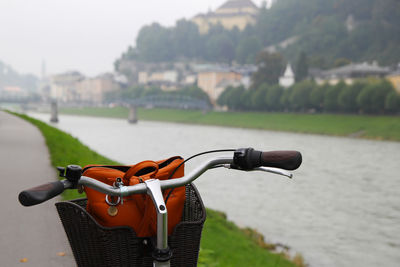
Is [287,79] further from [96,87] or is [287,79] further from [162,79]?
[96,87]

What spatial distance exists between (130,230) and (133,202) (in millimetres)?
97

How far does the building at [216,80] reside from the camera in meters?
77.8

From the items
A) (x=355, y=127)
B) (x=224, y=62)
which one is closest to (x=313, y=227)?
(x=355, y=127)

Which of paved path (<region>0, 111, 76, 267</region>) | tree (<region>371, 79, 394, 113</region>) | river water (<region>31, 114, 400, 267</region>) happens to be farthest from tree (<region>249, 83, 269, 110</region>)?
paved path (<region>0, 111, 76, 267</region>)

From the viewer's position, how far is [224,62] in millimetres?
106500

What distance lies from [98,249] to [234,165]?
555 mm

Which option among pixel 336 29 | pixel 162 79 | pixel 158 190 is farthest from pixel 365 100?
pixel 162 79

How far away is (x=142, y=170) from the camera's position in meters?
1.78

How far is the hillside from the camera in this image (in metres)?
79.4

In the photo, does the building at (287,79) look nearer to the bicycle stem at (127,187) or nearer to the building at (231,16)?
the building at (231,16)

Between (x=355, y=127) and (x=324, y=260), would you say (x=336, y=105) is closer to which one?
(x=355, y=127)

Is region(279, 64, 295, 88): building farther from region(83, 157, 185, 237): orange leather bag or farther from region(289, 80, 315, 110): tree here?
region(83, 157, 185, 237): orange leather bag

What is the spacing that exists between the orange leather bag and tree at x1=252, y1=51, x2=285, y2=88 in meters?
60.4

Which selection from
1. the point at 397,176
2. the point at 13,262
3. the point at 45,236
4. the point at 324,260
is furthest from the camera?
the point at 397,176
